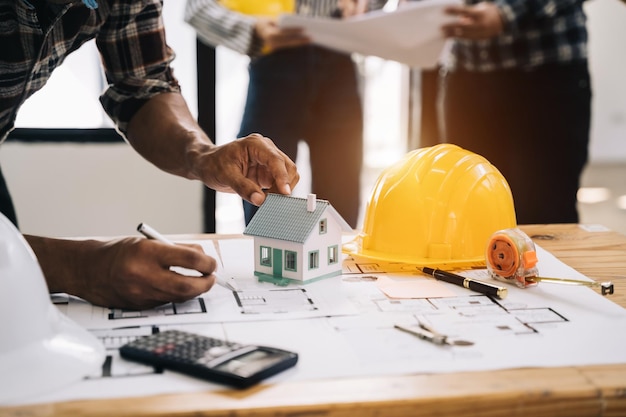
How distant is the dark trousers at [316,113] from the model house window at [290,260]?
115 cm

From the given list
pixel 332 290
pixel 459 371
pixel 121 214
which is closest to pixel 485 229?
pixel 332 290

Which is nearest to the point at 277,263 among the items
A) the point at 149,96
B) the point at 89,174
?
the point at 149,96

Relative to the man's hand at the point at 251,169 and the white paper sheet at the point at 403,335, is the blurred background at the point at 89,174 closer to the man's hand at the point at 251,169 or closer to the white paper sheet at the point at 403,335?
the man's hand at the point at 251,169

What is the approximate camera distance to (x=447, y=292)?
1052 mm

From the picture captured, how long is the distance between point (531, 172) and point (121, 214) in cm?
136

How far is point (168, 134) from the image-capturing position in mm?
1427

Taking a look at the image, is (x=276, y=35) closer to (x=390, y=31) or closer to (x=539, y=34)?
(x=390, y=31)

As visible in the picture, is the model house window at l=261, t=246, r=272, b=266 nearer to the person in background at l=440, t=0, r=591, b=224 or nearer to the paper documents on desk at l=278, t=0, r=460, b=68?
the paper documents on desk at l=278, t=0, r=460, b=68

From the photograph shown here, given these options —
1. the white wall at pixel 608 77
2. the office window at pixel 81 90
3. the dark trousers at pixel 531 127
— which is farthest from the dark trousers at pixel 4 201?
the white wall at pixel 608 77

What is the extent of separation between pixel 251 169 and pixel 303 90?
1.18 meters

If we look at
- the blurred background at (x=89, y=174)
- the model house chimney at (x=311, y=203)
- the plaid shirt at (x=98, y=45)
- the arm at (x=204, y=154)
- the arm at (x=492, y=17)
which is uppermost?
the arm at (x=492, y=17)

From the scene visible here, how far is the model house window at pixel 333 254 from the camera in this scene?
3.70 ft

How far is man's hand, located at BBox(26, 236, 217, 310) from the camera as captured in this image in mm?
927

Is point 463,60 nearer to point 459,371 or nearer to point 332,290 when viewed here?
point 332,290
